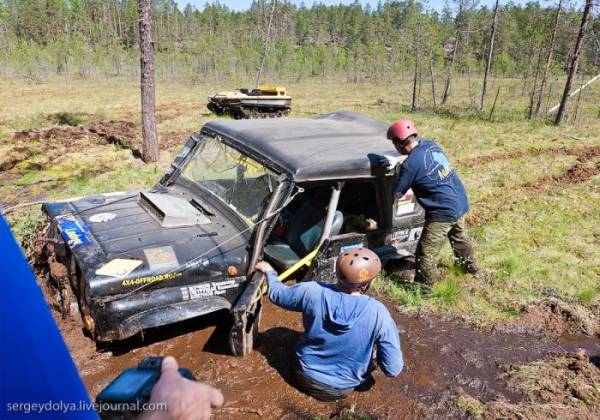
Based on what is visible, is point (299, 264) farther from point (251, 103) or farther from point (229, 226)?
point (251, 103)

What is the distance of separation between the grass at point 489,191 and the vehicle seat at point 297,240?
1154 millimetres

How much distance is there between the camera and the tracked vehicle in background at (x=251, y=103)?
17.2 m

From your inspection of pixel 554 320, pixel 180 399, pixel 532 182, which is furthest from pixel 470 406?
pixel 532 182

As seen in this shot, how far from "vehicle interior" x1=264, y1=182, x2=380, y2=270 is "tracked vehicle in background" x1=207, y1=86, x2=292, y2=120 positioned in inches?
525

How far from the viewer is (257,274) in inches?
143

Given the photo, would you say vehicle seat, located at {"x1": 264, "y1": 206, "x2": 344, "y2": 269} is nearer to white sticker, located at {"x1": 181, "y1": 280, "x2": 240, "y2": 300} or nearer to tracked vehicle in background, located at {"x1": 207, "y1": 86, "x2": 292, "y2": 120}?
white sticker, located at {"x1": 181, "y1": 280, "x2": 240, "y2": 300}

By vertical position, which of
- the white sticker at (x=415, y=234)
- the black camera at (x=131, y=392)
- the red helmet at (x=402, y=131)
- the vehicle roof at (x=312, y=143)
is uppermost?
the red helmet at (x=402, y=131)

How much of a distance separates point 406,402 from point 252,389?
1.11m

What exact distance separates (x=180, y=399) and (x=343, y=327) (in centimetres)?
172

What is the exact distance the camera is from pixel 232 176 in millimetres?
4348

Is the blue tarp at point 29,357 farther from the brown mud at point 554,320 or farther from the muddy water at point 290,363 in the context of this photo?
the brown mud at point 554,320

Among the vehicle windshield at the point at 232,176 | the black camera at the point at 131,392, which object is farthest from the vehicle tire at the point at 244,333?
the black camera at the point at 131,392

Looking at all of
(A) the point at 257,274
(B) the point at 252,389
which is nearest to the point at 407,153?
(A) the point at 257,274

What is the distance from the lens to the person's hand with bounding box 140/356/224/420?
126 cm
